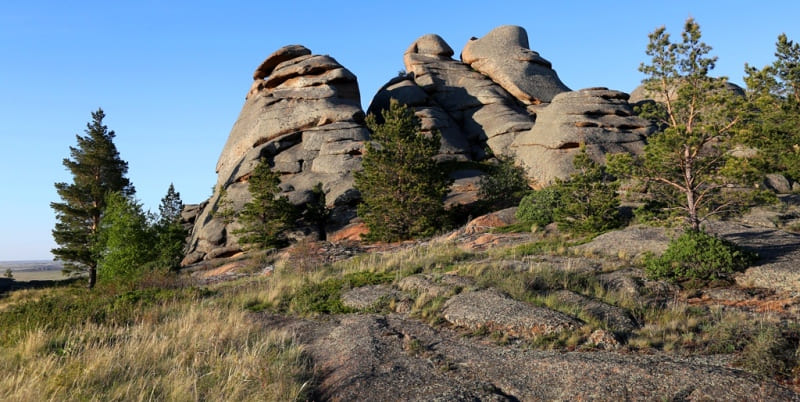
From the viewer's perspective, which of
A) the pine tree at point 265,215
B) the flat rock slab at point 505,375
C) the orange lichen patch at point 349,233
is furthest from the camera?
the pine tree at point 265,215

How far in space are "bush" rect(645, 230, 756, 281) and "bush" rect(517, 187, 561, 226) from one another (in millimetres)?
10920

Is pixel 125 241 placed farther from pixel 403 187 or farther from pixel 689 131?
pixel 689 131

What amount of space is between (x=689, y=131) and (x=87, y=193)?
4472 cm

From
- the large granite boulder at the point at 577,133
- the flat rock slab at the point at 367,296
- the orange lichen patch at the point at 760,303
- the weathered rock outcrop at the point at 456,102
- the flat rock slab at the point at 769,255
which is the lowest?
the orange lichen patch at the point at 760,303

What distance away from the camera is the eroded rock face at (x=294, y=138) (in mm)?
36866

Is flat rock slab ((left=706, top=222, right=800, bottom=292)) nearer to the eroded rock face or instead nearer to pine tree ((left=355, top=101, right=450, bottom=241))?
pine tree ((left=355, top=101, right=450, bottom=241))

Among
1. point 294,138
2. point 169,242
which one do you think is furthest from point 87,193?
point 294,138

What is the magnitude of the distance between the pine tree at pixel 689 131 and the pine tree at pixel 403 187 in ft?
46.8

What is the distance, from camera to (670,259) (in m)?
14.1

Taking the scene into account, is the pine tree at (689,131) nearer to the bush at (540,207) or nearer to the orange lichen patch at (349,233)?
the bush at (540,207)

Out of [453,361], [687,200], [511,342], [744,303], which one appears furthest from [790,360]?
[687,200]

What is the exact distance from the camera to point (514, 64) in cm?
5491

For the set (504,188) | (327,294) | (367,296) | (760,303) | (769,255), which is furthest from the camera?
(504,188)

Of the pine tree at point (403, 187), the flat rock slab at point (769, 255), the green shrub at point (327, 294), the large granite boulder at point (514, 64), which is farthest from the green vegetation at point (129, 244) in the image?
the large granite boulder at point (514, 64)
